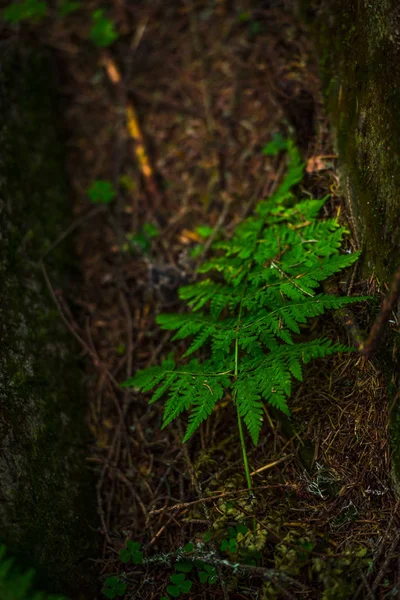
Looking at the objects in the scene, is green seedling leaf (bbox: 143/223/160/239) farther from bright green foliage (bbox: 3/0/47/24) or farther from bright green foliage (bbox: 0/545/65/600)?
bright green foliage (bbox: 0/545/65/600)

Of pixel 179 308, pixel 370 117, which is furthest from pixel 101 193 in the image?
pixel 370 117

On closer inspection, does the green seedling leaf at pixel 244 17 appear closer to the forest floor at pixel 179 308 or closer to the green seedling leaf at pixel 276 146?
the forest floor at pixel 179 308

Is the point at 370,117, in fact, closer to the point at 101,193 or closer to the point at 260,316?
the point at 260,316

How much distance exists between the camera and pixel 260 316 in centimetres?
226

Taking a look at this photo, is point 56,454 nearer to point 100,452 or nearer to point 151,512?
point 100,452

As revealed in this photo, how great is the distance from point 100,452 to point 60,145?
7.84 ft

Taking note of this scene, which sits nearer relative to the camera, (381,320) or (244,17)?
(381,320)

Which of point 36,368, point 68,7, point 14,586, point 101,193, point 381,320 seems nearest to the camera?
point 14,586

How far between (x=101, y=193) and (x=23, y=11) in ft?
5.10

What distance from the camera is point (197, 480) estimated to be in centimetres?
236

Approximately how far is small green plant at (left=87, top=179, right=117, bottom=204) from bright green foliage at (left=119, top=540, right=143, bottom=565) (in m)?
2.34

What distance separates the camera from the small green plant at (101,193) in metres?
3.59

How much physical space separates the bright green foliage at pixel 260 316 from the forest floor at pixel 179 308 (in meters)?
0.20

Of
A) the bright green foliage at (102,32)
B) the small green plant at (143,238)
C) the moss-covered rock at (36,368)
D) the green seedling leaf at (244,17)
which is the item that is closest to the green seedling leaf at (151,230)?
the small green plant at (143,238)
